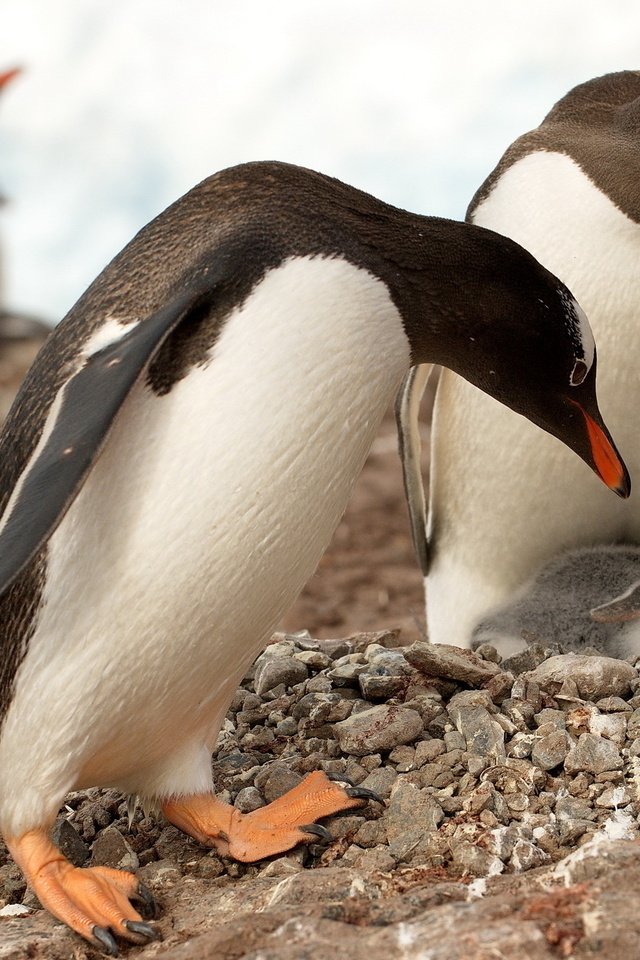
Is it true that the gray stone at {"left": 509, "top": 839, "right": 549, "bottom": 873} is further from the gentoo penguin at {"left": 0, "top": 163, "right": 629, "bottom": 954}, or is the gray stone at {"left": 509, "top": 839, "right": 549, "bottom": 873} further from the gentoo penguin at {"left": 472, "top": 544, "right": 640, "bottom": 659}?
the gentoo penguin at {"left": 472, "top": 544, "right": 640, "bottom": 659}

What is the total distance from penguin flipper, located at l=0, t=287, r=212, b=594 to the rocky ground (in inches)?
27.2

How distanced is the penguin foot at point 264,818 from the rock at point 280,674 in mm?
556

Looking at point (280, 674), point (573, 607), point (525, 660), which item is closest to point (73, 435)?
point (280, 674)

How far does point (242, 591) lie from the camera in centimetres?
225

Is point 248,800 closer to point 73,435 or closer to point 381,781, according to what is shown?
point 381,781

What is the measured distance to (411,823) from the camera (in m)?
2.33

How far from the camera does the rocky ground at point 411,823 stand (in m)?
1.80

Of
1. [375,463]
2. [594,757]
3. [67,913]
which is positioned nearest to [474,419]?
[594,757]

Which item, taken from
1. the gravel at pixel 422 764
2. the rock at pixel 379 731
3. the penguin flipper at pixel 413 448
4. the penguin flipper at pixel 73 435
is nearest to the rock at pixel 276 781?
the gravel at pixel 422 764

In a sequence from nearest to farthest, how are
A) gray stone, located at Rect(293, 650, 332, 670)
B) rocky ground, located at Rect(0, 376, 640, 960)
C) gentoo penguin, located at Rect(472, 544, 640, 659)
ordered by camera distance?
rocky ground, located at Rect(0, 376, 640, 960) → gray stone, located at Rect(293, 650, 332, 670) → gentoo penguin, located at Rect(472, 544, 640, 659)

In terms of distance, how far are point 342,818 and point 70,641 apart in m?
0.63

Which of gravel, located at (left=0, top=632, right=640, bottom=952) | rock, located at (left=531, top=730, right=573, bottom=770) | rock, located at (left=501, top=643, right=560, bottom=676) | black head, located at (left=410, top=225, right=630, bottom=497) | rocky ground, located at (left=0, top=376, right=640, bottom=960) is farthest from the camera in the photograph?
rock, located at (left=501, top=643, right=560, bottom=676)

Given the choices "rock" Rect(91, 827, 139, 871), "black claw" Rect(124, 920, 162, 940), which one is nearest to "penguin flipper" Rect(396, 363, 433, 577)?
"rock" Rect(91, 827, 139, 871)

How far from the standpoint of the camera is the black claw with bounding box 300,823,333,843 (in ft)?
7.66
